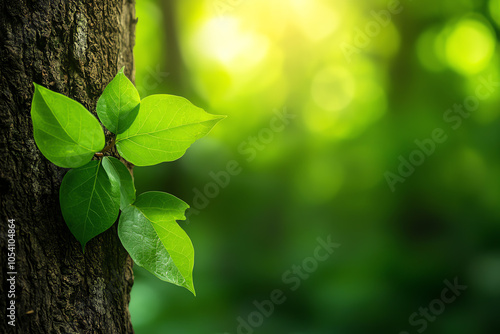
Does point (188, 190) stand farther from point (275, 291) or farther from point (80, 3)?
point (80, 3)

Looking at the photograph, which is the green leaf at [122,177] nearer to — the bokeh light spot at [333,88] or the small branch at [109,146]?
the small branch at [109,146]

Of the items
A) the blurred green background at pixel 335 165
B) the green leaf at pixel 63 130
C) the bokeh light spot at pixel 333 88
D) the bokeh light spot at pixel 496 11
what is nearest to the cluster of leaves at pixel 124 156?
the green leaf at pixel 63 130

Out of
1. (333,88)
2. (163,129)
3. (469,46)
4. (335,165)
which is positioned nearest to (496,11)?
(469,46)

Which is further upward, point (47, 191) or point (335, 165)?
point (47, 191)

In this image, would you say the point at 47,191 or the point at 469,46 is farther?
the point at 469,46

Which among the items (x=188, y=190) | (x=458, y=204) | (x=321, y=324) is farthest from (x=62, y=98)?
(x=458, y=204)

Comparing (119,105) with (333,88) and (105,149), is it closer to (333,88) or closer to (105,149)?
(105,149)
